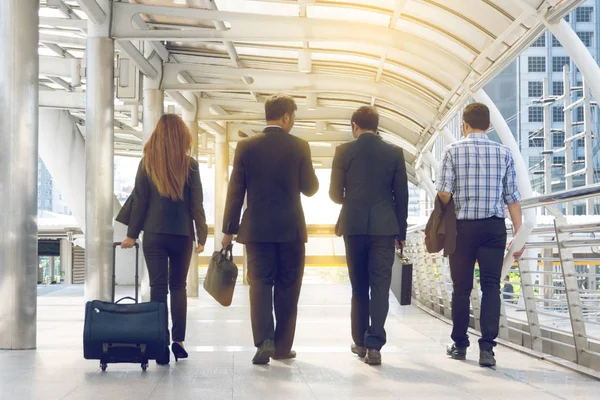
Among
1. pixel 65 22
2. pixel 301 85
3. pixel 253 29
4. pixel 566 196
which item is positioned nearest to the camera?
pixel 566 196

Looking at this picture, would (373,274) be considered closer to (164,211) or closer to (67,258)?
(164,211)

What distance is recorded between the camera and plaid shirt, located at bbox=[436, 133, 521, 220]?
5.67 meters

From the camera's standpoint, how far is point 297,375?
5.27 meters

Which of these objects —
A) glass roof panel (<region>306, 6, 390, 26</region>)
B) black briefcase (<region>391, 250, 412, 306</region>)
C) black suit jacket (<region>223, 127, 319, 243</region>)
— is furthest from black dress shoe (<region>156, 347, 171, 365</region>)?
glass roof panel (<region>306, 6, 390, 26</region>)

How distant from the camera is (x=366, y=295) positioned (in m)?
6.00

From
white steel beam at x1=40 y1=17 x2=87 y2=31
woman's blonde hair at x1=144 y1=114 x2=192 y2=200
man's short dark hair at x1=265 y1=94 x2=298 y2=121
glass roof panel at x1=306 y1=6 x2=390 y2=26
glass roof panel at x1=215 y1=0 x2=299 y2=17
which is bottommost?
woman's blonde hair at x1=144 y1=114 x2=192 y2=200

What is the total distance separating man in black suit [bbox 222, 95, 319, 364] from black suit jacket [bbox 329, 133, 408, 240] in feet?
0.68

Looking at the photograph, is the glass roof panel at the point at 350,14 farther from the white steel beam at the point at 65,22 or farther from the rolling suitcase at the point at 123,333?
the rolling suitcase at the point at 123,333

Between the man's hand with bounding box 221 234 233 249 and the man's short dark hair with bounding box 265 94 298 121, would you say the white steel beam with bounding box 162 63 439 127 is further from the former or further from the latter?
→ the man's hand with bounding box 221 234 233 249

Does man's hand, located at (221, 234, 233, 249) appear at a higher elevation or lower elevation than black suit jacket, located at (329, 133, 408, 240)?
lower

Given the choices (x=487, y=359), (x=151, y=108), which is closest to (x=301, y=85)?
(x=151, y=108)

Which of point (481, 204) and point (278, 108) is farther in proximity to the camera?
point (278, 108)

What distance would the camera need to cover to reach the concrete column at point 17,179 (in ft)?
21.6

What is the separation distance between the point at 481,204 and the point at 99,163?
6000mm
